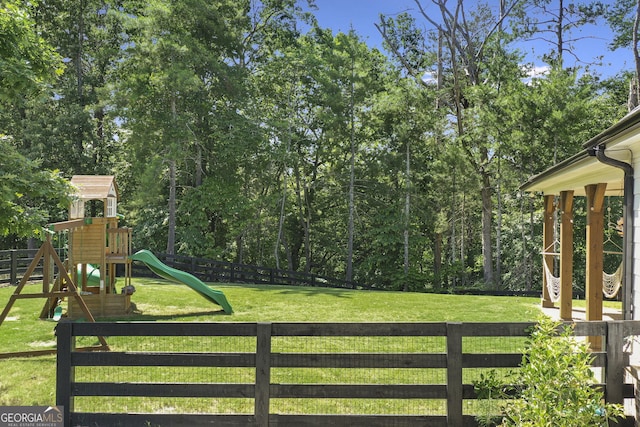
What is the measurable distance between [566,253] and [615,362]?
20.5ft

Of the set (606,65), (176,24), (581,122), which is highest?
(176,24)

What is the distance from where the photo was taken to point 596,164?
21.5 ft

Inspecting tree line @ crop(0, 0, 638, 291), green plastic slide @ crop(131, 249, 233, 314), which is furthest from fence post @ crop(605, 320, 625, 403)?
tree line @ crop(0, 0, 638, 291)

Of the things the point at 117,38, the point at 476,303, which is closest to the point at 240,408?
the point at 476,303

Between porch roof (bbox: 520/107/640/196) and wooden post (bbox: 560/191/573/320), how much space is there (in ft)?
0.94

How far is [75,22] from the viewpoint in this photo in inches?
1051

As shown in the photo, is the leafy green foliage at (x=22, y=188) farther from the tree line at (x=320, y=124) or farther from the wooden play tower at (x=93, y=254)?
the tree line at (x=320, y=124)

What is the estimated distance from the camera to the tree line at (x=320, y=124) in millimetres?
22656

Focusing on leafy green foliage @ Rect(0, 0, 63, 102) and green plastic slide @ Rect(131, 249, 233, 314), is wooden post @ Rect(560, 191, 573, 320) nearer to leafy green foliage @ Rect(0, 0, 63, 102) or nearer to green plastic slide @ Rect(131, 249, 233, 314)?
green plastic slide @ Rect(131, 249, 233, 314)

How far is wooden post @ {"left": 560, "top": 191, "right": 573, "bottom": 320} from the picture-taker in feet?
31.8

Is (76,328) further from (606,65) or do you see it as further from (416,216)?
(606,65)

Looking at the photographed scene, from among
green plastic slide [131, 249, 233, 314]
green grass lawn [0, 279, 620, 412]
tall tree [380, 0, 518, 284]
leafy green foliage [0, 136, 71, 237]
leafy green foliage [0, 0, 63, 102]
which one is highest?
tall tree [380, 0, 518, 284]

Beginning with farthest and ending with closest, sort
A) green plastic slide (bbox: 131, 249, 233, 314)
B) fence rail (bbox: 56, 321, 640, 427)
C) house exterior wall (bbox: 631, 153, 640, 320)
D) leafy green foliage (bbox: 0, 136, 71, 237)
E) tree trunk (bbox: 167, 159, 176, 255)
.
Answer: tree trunk (bbox: 167, 159, 176, 255) → green plastic slide (bbox: 131, 249, 233, 314) → leafy green foliage (bbox: 0, 136, 71, 237) → house exterior wall (bbox: 631, 153, 640, 320) → fence rail (bbox: 56, 321, 640, 427)

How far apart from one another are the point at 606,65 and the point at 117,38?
2607 centimetres
